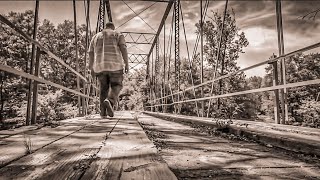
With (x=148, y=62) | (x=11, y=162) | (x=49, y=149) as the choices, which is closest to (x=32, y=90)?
(x=49, y=149)

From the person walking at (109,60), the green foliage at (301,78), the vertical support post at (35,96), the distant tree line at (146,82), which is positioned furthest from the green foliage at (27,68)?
the green foliage at (301,78)

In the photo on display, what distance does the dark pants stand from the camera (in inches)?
190

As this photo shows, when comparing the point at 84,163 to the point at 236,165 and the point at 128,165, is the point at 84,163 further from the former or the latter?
the point at 236,165

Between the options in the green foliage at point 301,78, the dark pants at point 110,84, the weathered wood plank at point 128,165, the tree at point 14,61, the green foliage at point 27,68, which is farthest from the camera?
the green foliage at point 301,78

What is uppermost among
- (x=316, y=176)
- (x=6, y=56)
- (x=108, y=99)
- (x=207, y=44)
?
(x=207, y=44)

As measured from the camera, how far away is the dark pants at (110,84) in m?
4.83

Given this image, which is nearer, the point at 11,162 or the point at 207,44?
the point at 11,162

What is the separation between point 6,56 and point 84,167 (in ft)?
86.8

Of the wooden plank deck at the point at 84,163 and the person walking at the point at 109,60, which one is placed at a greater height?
the person walking at the point at 109,60

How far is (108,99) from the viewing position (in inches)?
190

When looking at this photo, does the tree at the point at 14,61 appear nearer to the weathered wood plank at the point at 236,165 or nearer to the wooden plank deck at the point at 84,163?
the wooden plank deck at the point at 84,163

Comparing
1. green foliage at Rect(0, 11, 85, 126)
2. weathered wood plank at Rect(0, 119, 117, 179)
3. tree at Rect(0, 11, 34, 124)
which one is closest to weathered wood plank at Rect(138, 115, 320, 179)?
weathered wood plank at Rect(0, 119, 117, 179)

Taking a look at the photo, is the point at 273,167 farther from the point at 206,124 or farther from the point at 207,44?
the point at 207,44

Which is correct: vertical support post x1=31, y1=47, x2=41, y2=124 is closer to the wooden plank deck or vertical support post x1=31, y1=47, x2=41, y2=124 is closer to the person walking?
the person walking
